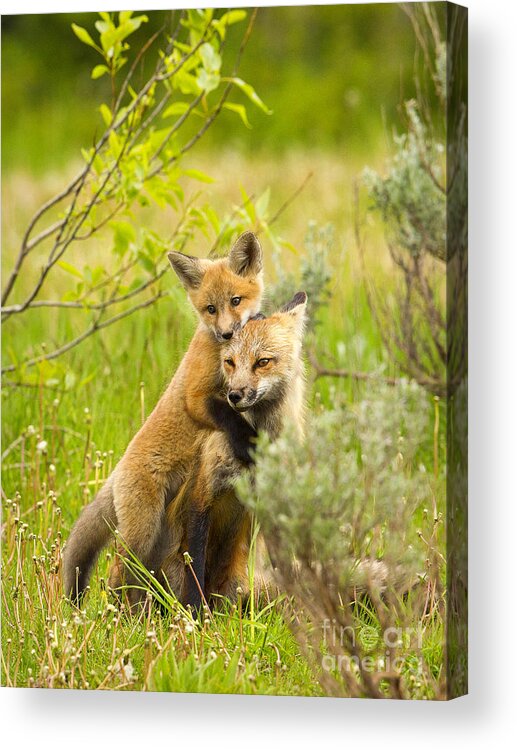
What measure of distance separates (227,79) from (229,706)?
2.06 m

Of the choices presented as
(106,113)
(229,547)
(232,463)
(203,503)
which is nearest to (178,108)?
(106,113)

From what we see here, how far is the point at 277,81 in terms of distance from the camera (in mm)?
4488

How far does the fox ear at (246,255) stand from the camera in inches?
173

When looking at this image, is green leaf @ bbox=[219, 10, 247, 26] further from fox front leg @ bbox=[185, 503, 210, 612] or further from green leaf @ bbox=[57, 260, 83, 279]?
fox front leg @ bbox=[185, 503, 210, 612]

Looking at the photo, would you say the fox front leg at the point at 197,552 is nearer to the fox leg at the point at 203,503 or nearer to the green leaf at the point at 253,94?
the fox leg at the point at 203,503

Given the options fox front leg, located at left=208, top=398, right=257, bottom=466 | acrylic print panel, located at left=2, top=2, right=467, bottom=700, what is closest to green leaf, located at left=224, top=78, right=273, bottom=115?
acrylic print panel, located at left=2, top=2, right=467, bottom=700

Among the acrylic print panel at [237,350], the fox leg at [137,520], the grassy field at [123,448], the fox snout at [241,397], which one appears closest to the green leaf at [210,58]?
the acrylic print panel at [237,350]

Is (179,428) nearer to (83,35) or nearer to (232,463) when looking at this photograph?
(232,463)

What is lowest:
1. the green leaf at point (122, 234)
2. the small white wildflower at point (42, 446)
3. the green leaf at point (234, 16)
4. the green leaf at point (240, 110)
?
the small white wildflower at point (42, 446)

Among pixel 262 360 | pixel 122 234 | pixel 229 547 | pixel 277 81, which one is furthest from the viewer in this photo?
pixel 122 234

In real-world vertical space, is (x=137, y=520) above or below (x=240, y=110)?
below

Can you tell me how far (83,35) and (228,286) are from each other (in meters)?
1.02

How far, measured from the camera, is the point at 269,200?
178 inches

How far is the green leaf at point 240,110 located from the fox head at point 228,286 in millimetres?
409
